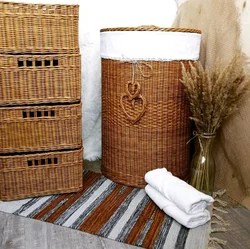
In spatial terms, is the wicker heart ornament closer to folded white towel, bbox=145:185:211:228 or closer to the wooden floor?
folded white towel, bbox=145:185:211:228

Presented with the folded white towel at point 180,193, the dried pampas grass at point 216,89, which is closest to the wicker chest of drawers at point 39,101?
the folded white towel at point 180,193

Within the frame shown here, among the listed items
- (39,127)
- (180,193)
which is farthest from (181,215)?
(39,127)

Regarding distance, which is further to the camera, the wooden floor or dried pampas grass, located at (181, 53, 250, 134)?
dried pampas grass, located at (181, 53, 250, 134)

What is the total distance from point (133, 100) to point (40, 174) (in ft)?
1.51

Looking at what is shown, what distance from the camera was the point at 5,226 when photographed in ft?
3.42

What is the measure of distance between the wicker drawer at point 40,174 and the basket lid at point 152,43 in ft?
1.41

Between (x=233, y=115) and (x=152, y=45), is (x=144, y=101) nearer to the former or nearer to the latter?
(x=152, y=45)

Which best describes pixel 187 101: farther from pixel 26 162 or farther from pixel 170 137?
pixel 26 162

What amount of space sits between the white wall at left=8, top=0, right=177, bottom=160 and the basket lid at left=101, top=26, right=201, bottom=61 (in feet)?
0.92

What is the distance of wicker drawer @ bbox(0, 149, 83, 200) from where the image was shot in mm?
1176

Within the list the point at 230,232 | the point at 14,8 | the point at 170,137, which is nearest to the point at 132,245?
the point at 230,232

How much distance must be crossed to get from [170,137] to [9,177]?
648 millimetres

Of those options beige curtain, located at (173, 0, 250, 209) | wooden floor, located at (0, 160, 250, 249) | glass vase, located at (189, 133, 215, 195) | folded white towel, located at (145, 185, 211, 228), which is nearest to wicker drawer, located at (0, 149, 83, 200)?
wooden floor, located at (0, 160, 250, 249)

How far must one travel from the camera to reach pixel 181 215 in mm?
1041
